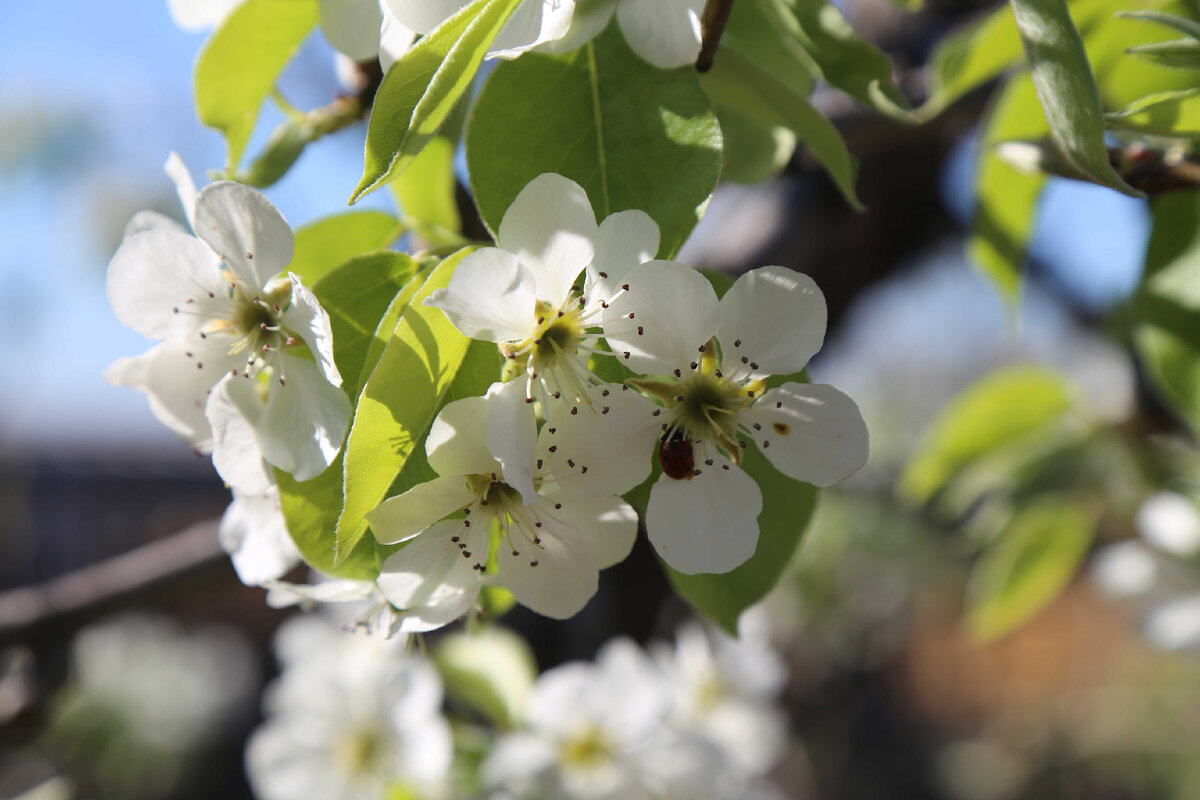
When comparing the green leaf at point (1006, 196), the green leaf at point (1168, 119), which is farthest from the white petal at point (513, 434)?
the green leaf at point (1006, 196)

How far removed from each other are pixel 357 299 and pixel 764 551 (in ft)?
0.92

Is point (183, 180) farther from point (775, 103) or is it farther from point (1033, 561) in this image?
point (1033, 561)

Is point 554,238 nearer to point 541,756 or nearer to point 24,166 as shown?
point 541,756

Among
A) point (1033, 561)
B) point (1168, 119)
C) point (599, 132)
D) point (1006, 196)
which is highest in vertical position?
point (599, 132)

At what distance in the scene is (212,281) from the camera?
527 mm

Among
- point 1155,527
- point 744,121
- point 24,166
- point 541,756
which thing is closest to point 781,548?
point 744,121

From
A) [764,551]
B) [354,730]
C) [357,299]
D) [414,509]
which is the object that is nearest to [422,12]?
[357,299]

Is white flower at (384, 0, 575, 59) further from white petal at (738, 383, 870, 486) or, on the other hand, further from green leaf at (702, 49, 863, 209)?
white petal at (738, 383, 870, 486)

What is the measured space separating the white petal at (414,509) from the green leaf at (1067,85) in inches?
13.5

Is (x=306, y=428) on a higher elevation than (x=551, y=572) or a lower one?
higher

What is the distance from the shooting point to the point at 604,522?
0.46 m

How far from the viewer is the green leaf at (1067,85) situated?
40cm

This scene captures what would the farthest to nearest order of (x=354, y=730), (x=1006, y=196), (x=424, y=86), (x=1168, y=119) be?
(x=354, y=730) → (x=1006, y=196) → (x=1168, y=119) → (x=424, y=86)

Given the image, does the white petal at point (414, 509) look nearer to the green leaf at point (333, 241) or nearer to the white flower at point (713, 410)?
the white flower at point (713, 410)
